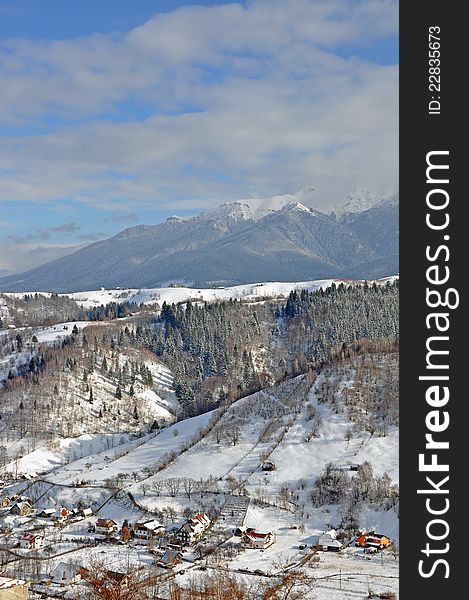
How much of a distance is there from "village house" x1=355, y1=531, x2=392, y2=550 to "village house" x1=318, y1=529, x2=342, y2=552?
1.14m

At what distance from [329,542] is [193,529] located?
7.81 m

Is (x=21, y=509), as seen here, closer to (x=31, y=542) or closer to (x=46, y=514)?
(x=46, y=514)

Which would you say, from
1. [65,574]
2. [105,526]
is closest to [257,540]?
[105,526]

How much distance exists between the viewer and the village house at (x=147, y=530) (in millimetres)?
34781

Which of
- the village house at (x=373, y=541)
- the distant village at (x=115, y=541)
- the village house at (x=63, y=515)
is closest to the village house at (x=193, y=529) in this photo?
the distant village at (x=115, y=541)

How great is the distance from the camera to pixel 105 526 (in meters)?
36.3

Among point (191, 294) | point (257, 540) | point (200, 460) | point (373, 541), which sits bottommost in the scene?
point (257, 540)

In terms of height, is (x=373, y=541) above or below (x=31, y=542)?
above

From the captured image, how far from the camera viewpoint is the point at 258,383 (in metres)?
68.4

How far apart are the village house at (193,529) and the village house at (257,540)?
2771 mm

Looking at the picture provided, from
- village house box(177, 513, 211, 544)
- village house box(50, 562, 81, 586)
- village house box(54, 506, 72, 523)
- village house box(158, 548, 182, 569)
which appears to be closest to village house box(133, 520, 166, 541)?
village house box(177, 513, 211, 544)

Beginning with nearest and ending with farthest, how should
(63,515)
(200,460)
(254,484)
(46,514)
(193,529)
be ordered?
(193,529) < (63,515) < (46,514) < (254,484) < (200,460)

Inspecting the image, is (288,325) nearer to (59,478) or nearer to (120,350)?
(120,350)

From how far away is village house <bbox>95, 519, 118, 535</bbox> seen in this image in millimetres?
35969
